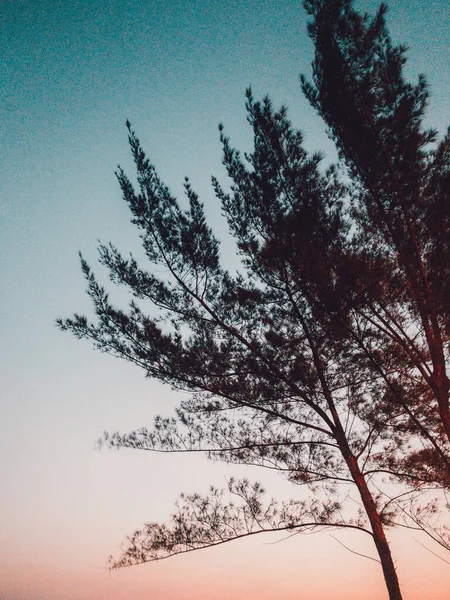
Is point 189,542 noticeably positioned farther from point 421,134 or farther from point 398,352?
point 421,134

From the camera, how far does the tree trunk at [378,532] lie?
4711 millimetres

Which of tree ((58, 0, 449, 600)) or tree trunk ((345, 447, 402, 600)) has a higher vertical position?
tree ((58, 0, 449, 600))

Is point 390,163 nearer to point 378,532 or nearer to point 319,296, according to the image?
point 319,296

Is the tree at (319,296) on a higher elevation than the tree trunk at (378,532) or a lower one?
higher

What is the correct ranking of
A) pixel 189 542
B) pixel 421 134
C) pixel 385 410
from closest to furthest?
pixel 421 134 → pixel 189 542 → pixel 385 410

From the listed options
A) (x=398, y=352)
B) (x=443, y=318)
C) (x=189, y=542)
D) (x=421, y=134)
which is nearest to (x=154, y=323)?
(x=189, y=542)

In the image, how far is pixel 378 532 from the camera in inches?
200

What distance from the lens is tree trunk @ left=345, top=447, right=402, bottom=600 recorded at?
471 centimetres

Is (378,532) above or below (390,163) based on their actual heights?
below

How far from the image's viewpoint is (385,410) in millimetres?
5730

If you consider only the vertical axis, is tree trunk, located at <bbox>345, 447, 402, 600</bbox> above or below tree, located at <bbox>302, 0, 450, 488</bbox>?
below

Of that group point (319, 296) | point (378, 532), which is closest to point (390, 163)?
point (319, 296)

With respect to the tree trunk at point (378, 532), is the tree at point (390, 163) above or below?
above

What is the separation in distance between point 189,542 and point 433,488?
334 centimetres
